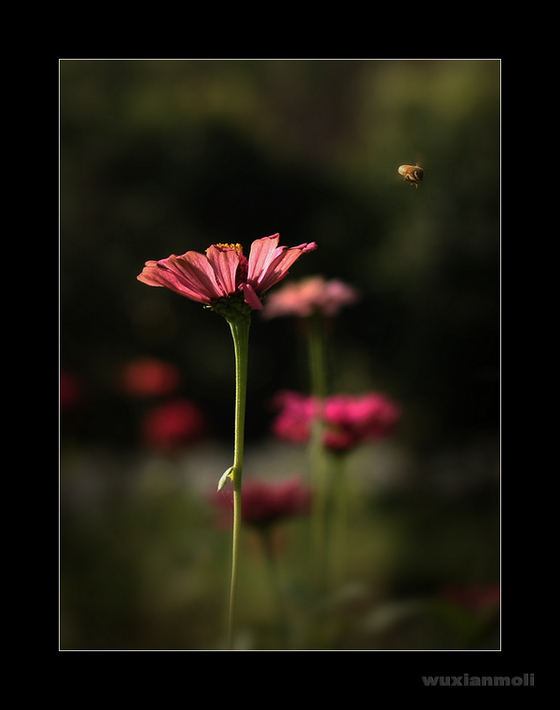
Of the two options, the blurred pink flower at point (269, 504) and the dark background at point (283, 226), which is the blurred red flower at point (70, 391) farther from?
the blurred pink flower at point (269, 504)

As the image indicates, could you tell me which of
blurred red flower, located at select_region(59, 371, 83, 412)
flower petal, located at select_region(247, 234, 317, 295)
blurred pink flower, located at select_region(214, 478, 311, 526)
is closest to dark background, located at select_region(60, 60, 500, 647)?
blurred red flower, located at select_region(59, 371, 83, 412)

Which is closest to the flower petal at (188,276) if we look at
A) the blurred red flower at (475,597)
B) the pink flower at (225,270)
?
the pink flower at (225,270)

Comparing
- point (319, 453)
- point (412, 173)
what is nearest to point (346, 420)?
point (319, 453)

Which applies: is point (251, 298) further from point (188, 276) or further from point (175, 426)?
point (175, 426)

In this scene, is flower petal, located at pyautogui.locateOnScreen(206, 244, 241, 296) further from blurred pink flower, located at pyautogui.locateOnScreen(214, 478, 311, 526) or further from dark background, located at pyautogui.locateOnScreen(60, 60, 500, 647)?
dark background, located at pyautogui.locateOnScreen(60, 60, 500, 647)
